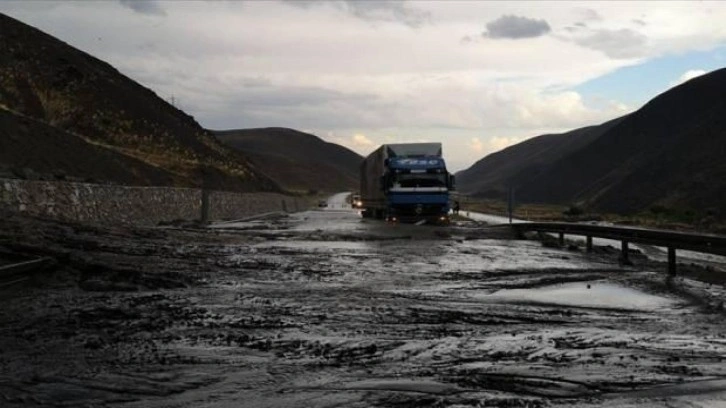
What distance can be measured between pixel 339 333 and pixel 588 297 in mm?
5363

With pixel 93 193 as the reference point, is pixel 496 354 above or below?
below

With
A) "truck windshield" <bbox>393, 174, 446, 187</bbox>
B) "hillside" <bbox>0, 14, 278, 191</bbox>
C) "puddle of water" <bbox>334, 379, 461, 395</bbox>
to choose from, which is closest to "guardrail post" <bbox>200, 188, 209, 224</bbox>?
"truck windshield" <bbox>393, 174, 446, 187</bbox>

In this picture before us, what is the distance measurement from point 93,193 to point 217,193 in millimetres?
17123

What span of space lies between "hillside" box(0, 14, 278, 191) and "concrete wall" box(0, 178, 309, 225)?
13.4m

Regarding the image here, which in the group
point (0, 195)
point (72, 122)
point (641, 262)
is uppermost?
point (72, 122)

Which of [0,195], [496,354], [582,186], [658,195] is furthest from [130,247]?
[582,186]

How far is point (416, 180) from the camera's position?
3816cm

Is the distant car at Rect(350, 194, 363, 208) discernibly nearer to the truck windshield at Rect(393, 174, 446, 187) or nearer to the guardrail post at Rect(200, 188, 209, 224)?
the truck windshield at Rect(393, 174, 446, 187)

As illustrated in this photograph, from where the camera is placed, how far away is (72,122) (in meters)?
65.5

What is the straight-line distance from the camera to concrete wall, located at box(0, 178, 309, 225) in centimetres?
1952

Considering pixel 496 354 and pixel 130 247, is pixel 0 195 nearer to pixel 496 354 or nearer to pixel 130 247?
pixel 130 247

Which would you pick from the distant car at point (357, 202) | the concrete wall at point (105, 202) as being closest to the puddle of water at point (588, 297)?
the concrete wall at point (105, 202)

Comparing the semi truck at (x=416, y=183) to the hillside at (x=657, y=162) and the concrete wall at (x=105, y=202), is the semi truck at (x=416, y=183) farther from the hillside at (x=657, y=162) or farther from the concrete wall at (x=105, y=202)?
the hillside at (x=657, y=162)

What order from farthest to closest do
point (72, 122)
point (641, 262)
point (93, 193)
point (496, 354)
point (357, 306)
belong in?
point (72, 122) < point (93, 193) < point (641, 262) < point (357, 306) < point (496, 354)
